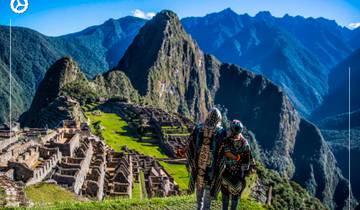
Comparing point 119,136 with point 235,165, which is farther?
point 119,136

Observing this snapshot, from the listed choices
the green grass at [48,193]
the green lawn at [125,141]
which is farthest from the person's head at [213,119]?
the green lawn at [125,141]

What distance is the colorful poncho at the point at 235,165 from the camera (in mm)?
8719

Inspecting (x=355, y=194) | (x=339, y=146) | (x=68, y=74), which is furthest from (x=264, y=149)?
(x=68, y=74)

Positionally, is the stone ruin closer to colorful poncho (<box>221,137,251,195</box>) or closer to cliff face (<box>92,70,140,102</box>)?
colorful poncho (<box>221,137,251,195</box>)

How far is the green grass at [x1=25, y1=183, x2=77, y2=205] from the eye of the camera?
16.6 meters

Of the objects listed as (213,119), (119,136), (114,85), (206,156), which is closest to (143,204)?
(206,156)

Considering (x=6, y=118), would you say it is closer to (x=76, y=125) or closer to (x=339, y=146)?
(x=76, y=125)

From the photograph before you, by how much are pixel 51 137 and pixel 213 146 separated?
2823cm

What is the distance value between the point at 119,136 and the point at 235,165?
5299 centimetres

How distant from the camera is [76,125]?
54156mm

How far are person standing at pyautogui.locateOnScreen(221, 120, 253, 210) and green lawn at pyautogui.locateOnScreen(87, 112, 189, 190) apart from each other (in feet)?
93.1

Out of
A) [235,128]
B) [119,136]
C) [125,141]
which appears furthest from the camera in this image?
[119,136]

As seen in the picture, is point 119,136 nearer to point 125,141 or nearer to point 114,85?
point 125,141

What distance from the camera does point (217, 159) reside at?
8.79 m
